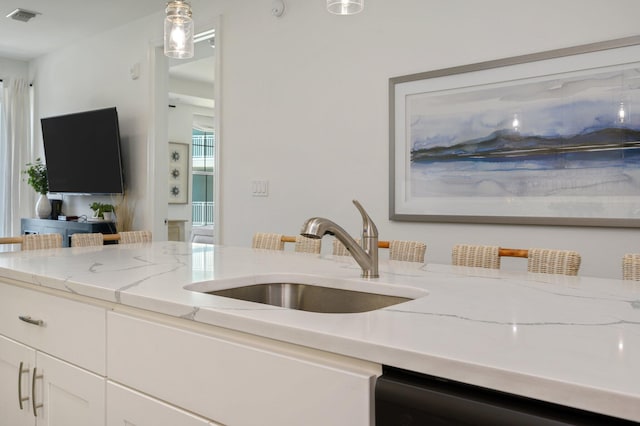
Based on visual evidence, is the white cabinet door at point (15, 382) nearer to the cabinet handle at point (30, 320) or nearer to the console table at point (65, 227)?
the cabinet handle at point (30, 320)

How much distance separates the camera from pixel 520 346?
76 cm

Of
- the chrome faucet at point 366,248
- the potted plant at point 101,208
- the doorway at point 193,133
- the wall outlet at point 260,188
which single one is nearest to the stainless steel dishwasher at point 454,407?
the chrome faucet at point 366,248

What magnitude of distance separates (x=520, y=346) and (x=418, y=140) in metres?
2.35

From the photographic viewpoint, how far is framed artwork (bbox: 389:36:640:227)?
2.38 m

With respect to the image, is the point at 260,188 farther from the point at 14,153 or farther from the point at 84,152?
the point at 14,153

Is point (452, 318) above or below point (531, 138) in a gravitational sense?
below

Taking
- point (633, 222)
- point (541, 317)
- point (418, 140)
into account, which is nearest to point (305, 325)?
point (541, 317)

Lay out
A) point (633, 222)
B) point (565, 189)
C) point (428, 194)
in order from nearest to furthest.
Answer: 1. point (633, 222)
2. point (565, 189)
3. point (428, 194)

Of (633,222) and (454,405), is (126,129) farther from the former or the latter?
(454,405)

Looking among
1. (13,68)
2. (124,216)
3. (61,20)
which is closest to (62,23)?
(61,20)

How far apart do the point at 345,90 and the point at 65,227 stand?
133 inches

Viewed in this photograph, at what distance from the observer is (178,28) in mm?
2152

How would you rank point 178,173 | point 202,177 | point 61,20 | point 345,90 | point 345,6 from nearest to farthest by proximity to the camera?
1. point 345,6
2. point 345,90
3. point 61,20
4. point 178,173
5. point 202,177

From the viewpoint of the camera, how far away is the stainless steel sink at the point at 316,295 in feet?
4.43
